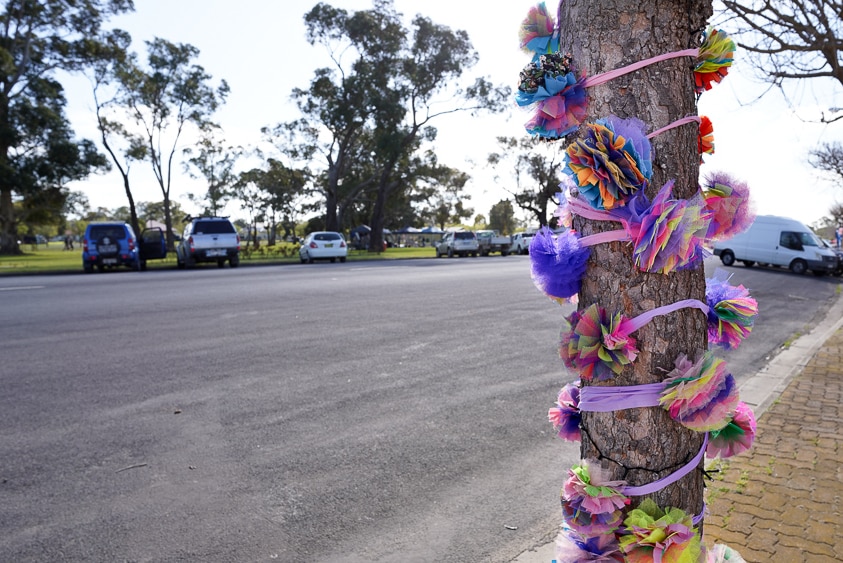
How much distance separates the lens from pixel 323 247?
2964 cm

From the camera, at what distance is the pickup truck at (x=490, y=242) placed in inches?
1629

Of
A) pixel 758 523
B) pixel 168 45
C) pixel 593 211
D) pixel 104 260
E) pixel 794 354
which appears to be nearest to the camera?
pixel 593 211

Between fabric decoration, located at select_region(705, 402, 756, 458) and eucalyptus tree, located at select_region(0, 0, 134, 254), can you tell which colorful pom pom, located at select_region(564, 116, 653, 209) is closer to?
fabric decoration, located at select_region(705, 402, 756, 458)

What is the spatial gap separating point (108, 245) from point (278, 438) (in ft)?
67.0

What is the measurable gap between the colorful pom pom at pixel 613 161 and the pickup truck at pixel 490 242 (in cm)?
3946

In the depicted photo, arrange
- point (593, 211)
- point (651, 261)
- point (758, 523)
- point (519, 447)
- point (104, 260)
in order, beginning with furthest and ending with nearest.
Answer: point (104, 260) → point (519, 447) → point (758, 523) → point (593, 211) → point (651, 261)

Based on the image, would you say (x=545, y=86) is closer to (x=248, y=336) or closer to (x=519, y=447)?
(x=519, y=447)

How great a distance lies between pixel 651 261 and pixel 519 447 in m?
3.00

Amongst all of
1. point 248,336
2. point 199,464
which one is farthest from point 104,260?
point 199,464

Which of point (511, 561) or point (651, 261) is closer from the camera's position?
point (651, 261)

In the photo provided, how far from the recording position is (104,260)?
2148 cm

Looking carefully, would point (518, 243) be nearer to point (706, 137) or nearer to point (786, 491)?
point (786, 491)

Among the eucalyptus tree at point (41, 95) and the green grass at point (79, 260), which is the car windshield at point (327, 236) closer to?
the green grass at point (79, 260)

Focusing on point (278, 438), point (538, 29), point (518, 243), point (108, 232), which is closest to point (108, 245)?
point (108, 232)
